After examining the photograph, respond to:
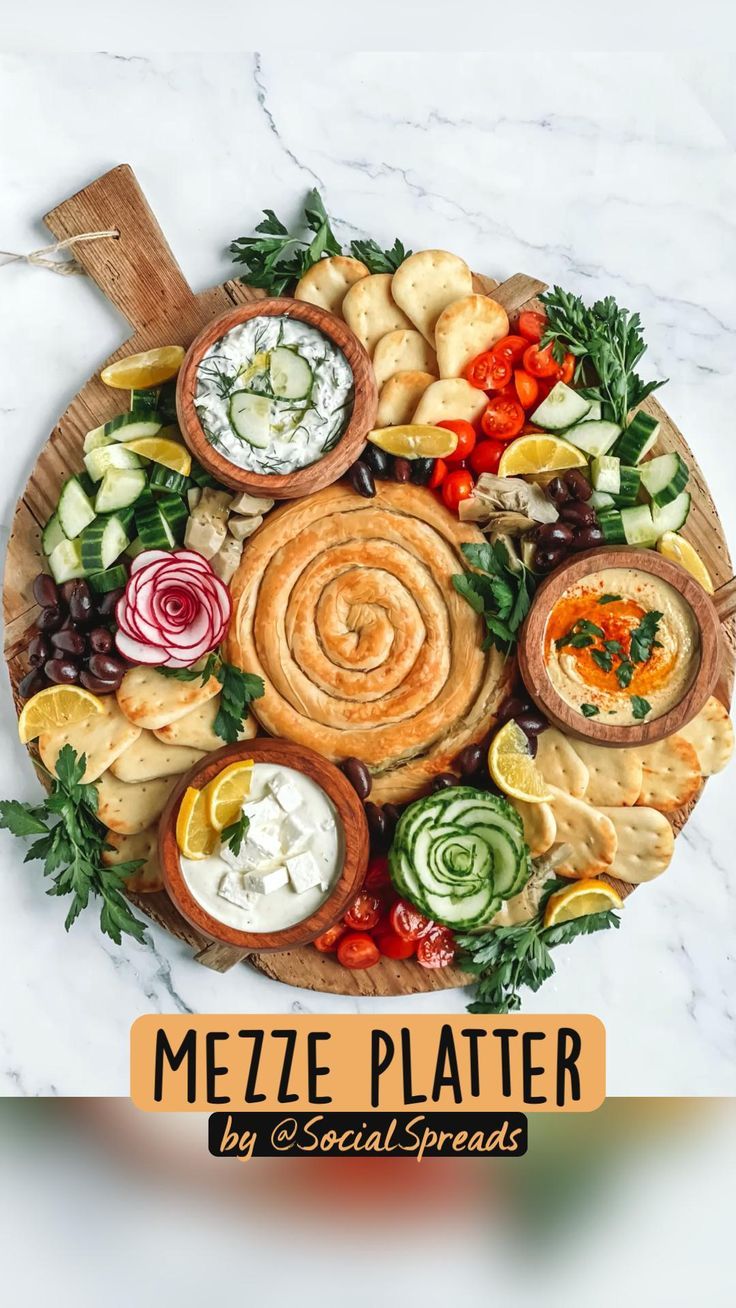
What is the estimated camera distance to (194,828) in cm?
445

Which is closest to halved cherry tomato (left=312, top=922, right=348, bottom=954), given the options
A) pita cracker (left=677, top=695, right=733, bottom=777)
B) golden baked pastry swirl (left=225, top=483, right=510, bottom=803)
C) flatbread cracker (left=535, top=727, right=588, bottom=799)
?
golden baked pastry swirl (left=225, top=483, right=510, bottom=803)

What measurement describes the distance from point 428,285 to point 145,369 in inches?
46.2

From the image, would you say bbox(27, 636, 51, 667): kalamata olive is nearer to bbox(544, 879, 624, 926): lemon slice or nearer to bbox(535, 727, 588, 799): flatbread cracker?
bbox(535, 727, 588, 799): flatbread cracker

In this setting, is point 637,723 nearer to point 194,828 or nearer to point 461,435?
point 461,435

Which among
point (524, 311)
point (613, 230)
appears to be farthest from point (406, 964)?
point (613, 230)

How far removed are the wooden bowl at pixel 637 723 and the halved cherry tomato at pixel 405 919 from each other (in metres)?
0.95

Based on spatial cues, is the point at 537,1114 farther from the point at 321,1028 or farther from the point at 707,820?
the point at 707,820

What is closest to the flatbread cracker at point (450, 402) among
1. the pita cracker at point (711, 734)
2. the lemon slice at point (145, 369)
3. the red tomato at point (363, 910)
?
the lemon slice at point (145, 369)

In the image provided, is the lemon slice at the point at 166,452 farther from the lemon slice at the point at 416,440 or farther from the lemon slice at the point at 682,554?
the lemon slice at the point at 682,554

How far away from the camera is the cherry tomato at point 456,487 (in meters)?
4.63

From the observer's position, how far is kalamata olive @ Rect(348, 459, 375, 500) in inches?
181

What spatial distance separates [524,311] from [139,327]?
1.56 m

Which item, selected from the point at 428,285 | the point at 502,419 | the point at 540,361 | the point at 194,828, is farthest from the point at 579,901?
the point at 428,285

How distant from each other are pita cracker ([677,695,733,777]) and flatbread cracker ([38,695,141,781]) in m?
2.17
